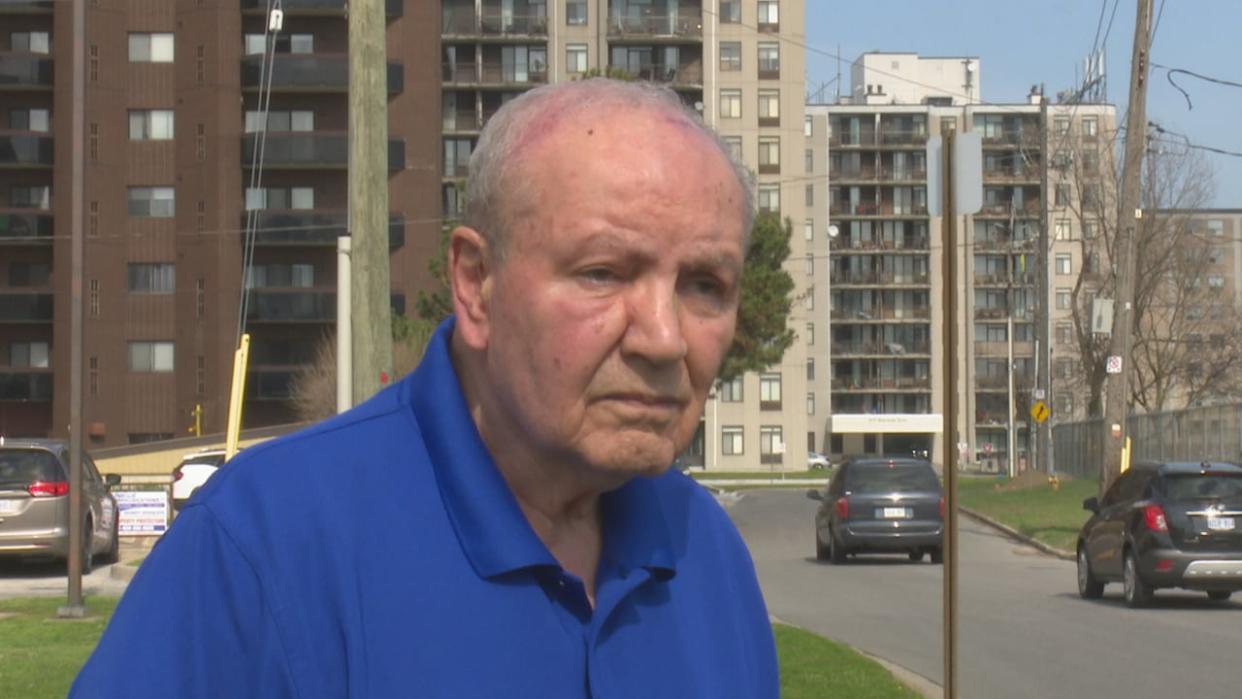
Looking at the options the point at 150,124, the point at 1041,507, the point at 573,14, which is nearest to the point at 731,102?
the point at 573,14

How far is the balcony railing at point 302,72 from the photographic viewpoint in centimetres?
6612

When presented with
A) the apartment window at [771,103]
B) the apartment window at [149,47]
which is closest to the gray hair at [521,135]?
the apartment window at [149,47]

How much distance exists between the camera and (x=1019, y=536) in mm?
35031

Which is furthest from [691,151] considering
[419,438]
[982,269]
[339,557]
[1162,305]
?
[982,269]

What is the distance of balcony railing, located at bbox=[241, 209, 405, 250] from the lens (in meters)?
66.9

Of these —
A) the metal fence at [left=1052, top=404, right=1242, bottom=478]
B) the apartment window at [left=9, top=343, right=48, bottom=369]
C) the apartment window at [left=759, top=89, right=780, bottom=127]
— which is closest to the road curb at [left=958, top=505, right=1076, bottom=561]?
the metal fence at [left=1052, top=404, right=1242, bottom=478]

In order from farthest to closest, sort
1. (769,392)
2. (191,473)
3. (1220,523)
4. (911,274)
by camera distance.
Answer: (911,274) → (769,392) → (191,473) → (1220,523)

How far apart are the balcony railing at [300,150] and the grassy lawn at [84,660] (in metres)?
51.8

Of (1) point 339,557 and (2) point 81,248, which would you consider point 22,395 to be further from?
(1) point 339,557

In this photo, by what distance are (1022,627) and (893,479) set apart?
413 inches

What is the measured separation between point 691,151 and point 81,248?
1593 centimetres

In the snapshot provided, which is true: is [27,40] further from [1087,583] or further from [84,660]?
[84,660]

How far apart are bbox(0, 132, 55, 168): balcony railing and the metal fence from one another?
3834 cm

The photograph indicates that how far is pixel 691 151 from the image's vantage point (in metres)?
2.21
